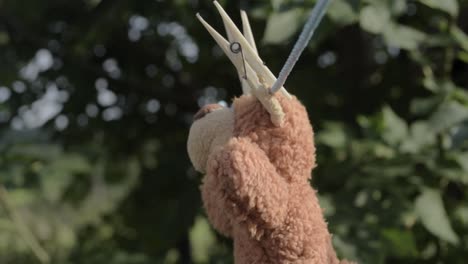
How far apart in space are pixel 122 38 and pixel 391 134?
0.98m

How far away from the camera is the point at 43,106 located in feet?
6.14

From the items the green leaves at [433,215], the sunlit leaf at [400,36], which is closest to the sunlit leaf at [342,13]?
the sunlit leaf at [400,36]

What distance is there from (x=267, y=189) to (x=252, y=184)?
21 millimetres

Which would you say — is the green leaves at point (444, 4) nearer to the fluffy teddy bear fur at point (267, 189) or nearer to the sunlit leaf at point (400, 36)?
the sunlit leaf at point (400, 36)

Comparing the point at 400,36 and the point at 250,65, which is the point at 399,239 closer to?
the point at 400,36

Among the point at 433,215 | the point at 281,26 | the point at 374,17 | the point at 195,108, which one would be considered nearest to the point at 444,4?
the point at 374,17

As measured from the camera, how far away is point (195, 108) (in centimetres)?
188

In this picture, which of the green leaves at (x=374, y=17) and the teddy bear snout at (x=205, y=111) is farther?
the green leaves at (x=374, y=17)

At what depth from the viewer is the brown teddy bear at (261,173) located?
2.01ft

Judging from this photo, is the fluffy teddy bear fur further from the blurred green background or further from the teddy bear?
the blurred green background

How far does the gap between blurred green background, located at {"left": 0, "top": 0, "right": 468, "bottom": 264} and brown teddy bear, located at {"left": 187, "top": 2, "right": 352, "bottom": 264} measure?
43 cm

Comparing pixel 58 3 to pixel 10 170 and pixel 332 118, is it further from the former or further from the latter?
pixel 332 118

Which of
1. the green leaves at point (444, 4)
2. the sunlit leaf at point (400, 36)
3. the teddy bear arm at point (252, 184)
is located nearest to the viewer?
the teddy bear arm at point (252, 184)

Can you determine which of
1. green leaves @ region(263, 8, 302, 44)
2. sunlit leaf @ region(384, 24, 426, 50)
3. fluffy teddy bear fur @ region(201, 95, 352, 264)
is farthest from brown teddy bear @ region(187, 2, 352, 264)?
sunlit leaf @ region(384, 24, 426, 50)
